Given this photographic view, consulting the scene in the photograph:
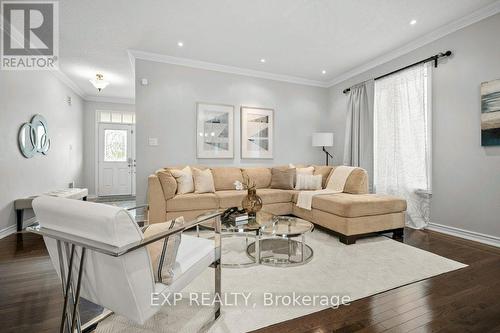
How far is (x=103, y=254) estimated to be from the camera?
1021 millimetres

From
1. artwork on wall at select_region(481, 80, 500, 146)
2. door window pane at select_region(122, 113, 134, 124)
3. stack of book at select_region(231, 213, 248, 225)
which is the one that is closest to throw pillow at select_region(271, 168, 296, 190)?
stack of book at select_region(231, 213, 248, 225)

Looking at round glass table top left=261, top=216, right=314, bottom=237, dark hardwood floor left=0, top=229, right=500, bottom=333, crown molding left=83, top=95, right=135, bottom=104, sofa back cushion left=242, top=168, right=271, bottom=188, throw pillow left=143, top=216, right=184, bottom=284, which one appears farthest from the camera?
crown molding left=83, top=95, right=135, bottom=104

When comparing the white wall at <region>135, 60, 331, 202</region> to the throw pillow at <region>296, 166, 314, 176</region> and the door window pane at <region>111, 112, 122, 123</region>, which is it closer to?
the throw pillow at <region>296, 166, 314, 176</region>

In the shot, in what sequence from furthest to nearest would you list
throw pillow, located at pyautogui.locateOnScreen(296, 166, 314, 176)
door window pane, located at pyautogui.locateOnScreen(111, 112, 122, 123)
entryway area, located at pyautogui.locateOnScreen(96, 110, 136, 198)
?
door window pane, located at pyautogui.locateOnScreen(111, 112, 122, 123) < entryway area, located at pyautogui.locateOnScreen(96, 110, 136, 198) < throw pillow, located at pyautogui.locateOnScreen(296, 166, 314, 176)

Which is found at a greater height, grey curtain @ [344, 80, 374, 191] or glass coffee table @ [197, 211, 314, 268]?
grey curtain @ [344, 80, 374, 191]

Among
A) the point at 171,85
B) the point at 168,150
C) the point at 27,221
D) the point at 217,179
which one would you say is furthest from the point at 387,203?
the point at 27,221

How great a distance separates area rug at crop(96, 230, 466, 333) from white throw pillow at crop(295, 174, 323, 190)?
1.32m

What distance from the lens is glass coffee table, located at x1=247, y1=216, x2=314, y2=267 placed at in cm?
225

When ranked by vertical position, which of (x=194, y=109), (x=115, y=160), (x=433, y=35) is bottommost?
(x=115, y=160)

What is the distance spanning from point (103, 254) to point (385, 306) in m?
1.79

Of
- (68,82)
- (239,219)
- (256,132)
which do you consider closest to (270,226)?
(239,219)

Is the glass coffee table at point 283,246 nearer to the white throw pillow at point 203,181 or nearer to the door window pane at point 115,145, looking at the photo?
the white throw pillow at point 203,181

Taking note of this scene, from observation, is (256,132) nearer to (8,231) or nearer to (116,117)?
(8,231)

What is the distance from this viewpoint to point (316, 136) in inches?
193
